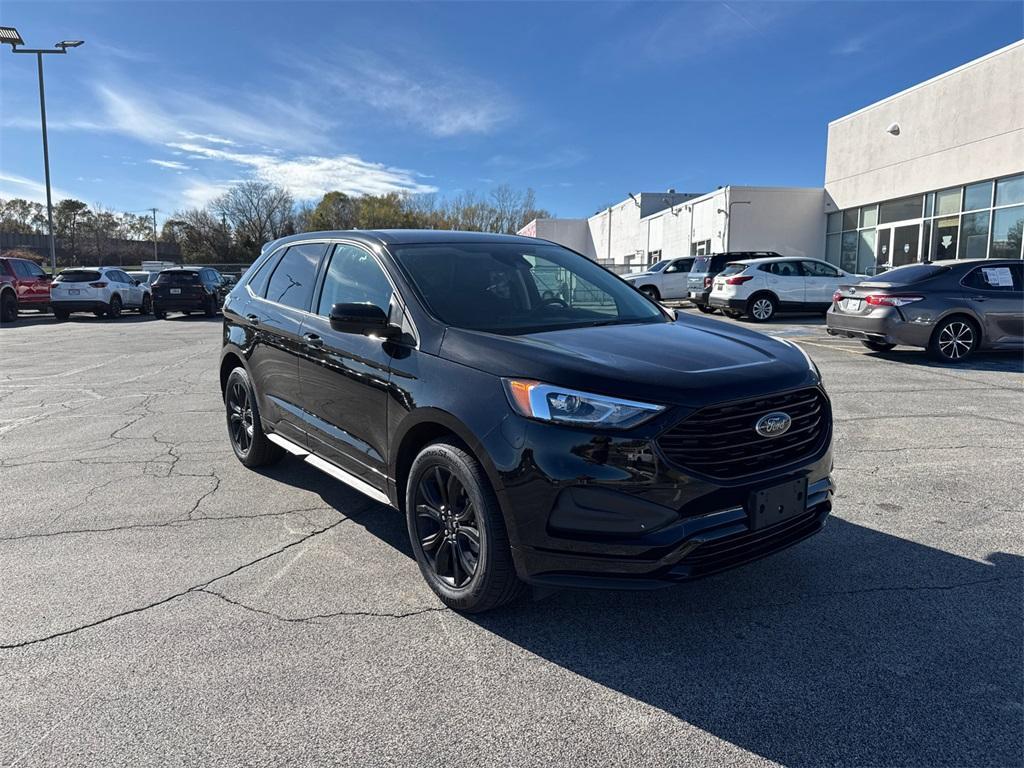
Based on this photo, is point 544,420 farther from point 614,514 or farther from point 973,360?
point 973,360

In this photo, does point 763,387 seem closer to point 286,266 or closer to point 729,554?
point 729,554

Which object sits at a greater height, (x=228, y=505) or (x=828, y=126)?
(x=828, y=126)

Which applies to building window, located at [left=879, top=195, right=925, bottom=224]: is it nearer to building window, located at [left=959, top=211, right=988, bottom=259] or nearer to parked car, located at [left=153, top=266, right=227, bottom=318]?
building window, located at [left=959, top=211, right=988, bottom=259]

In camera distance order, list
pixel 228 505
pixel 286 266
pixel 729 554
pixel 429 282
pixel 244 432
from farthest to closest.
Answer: pixel 244 432 < pixel 286 266 < pixel 228 505 < pixel 429 282 < pixel 729 554

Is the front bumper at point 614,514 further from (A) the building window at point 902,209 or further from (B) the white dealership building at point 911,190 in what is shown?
(A) the building window at point 902,209

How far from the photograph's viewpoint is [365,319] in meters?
3.41

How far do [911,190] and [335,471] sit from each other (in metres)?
23.4

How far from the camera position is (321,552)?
12.7 feet

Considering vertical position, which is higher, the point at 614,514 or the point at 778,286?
the point at 778,286

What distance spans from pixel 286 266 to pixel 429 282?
182 cm

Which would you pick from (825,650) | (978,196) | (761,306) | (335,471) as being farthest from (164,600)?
(978,196)

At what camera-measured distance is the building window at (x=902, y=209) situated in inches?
859

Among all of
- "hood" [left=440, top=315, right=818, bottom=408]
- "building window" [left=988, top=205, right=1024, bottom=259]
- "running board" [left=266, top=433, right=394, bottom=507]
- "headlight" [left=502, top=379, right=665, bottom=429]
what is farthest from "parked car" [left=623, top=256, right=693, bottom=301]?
"headlight" [left=502, top=379, right=665, bottom=429]

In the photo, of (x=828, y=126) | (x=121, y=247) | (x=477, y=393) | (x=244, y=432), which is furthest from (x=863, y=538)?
(x=121, y=247)
